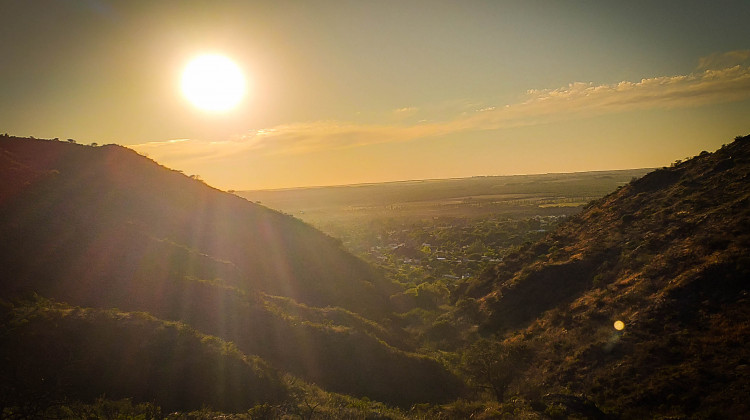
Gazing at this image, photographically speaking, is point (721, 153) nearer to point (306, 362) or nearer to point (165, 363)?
point (306, 362)

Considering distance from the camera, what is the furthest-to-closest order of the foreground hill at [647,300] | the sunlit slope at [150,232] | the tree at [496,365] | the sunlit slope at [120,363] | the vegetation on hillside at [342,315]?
the sunlit slope at [150,232]
the tree at [496,365]
the foreground hill at [647,300]
the vegetation on hillside at [342,315]
the sunlit slope at [120,363]

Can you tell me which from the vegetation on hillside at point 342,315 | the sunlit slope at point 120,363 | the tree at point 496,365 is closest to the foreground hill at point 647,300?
the vegetation on hillside at point 342,315

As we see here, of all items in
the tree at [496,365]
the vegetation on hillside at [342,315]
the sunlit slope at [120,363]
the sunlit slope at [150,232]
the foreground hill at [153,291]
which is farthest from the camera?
the sunlit slope at [150,232]

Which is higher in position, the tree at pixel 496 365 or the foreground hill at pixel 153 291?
the foreground hill at pixel 153 291

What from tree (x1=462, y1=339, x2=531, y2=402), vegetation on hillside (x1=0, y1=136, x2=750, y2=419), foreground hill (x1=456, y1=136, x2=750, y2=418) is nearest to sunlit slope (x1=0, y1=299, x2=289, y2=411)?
vegetation on hillside (x1=0, y1=136, x2=750, y2=419)

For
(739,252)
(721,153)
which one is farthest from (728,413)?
(721,153)

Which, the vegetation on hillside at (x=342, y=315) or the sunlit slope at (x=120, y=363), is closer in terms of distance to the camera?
the sunlit slope at (x=120, y=363)

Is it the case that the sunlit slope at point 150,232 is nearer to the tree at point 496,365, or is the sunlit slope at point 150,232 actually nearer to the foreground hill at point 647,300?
the tree at point 496,365

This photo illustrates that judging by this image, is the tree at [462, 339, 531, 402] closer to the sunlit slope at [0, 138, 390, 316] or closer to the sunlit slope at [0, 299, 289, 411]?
the sunlit slope at [0, 299, 289, 411]
